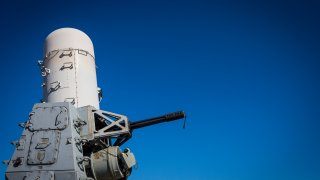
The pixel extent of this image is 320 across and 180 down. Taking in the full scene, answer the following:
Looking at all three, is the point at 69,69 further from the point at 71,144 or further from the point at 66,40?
the point at 71,144

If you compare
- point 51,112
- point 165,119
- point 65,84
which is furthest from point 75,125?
point 165,119

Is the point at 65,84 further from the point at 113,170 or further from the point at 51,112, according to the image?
the point at 113,170

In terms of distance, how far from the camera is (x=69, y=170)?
7.69m

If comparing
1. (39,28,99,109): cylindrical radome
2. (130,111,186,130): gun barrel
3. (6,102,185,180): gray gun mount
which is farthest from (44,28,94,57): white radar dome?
(130,111,186,130): gun barrel

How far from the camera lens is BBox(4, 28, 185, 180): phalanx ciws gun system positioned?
7.87 meters

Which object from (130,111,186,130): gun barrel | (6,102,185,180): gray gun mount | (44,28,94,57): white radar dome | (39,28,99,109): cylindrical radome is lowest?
(6,102,185,180): gray gun mount

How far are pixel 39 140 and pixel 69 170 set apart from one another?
1.15 m

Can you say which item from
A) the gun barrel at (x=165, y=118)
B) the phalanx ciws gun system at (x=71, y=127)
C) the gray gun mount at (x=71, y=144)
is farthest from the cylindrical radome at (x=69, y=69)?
the gun barrel at (x=165, y=118)

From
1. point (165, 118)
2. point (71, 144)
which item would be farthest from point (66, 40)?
point (71, 144)

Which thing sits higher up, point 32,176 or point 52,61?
point 52,61

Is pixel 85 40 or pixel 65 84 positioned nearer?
pixel 65 84

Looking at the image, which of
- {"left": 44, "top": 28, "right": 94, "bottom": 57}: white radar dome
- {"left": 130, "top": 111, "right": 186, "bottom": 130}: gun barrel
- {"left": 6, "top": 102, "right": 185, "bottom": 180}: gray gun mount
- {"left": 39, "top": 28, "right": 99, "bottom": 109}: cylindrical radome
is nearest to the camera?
{"left": 6, "top": 102, "right": 185, "bottom": 180}: gray gun mount

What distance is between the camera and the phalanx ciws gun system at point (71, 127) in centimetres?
787

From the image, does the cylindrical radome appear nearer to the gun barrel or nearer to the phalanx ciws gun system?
the phalanx ciws gun system
